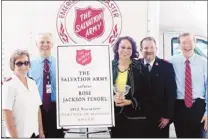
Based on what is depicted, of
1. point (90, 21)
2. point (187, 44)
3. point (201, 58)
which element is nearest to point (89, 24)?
point (90, 21)

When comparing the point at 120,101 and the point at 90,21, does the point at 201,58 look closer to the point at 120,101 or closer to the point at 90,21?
the point at 120,101

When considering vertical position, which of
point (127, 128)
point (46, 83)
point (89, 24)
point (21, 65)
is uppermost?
point (89, 24)

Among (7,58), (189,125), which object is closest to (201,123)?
(189,125)

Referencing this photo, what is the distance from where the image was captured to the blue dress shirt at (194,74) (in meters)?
1.86

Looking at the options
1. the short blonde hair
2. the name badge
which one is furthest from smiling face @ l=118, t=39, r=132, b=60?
the short blonde hair

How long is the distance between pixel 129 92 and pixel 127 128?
21 cm

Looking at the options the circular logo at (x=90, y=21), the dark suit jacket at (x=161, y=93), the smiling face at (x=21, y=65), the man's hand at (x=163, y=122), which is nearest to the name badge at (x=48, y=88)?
the smiling face at (x=21, y=65)

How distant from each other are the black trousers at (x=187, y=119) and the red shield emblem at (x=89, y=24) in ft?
2.10

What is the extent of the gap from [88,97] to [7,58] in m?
0.53

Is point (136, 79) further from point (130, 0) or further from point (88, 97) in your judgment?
point (130, 0)

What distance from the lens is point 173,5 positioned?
1.87 m

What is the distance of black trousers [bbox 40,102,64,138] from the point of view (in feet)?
6.07

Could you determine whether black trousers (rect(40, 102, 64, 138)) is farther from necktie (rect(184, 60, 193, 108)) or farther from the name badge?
necktie (rect(184, 60, 193, 108))

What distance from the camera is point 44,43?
1.86 meters
